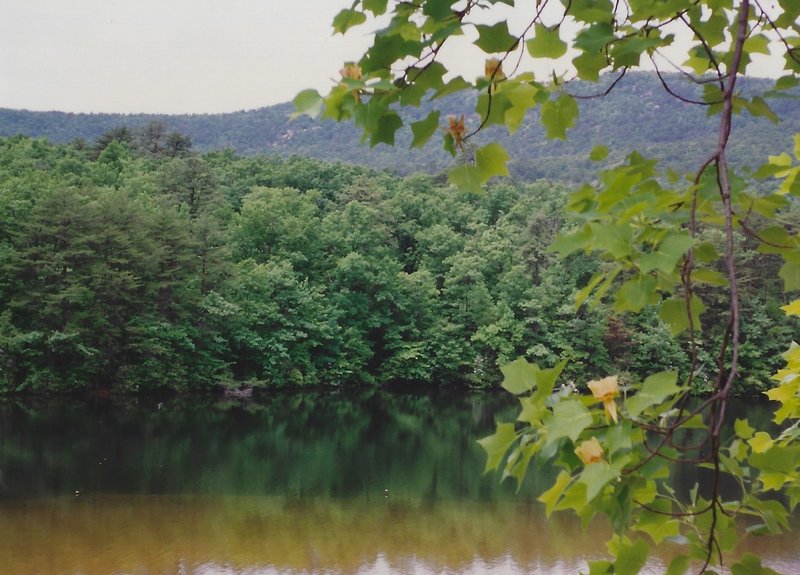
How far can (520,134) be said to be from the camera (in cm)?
5425

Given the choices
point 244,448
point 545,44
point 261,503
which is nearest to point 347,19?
point 545,44

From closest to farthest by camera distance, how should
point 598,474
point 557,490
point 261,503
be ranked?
point 598,474 → point 557,490 → point 261,503

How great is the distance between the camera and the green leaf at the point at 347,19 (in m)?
0.97

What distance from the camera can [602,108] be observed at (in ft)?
232

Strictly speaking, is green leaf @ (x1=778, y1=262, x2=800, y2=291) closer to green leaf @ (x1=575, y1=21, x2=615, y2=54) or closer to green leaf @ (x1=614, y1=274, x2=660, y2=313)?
green leaf @ (x1=614, y1=274, x2=660, y2=313)

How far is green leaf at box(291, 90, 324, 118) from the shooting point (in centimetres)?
86

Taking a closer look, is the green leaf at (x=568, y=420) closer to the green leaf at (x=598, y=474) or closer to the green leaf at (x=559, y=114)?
the green leaf at (x=598, y=474)

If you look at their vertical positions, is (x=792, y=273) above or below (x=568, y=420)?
above

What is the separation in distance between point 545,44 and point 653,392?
20.7 inches

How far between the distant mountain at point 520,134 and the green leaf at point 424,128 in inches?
1835

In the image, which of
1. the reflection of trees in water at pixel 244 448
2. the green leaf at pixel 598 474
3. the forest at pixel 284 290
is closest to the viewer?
the green leaf at pixel 598 474

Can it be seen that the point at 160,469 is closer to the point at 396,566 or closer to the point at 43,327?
the point at 396,566

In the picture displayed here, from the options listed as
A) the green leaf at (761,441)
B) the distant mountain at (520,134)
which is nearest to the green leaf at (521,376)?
the green leaf at (761,441)

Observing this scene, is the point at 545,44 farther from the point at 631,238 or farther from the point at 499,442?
the point at 499,442
